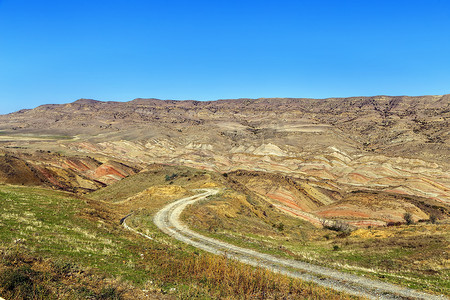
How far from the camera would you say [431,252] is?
2131 centimetres

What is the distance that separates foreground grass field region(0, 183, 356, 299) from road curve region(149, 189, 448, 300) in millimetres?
2085

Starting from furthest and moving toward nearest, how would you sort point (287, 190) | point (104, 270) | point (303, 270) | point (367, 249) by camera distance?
point (287, 190) < point (367, 249) < point (303, 270) < point (104, 270)

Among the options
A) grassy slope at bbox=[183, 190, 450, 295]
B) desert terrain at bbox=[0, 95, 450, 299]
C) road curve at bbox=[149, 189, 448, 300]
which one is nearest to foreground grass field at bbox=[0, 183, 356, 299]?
desert terrain at bbox=[0, 95, 450, 299]

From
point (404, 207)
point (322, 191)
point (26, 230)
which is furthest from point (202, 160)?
point (26, 230)

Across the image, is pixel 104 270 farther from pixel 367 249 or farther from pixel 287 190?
pixel 287 190

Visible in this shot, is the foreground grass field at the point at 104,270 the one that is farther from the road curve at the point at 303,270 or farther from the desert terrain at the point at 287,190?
the road curve at the point at 303,270

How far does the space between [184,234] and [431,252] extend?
61.1ft

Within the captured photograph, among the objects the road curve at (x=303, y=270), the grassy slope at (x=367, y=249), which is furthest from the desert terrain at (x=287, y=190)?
the road curve at (x=303, y=270)

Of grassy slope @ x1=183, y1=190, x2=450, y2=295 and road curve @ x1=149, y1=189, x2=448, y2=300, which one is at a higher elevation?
road curve @ x1=149, y1=189, x2=448, y2=300

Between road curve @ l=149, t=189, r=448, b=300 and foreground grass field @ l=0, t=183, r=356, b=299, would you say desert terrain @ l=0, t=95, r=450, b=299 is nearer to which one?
foreground grass field @ l=0, t=183, r=356, b=299

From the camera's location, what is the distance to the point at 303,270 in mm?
17969

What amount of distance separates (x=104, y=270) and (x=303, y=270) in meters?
11.5

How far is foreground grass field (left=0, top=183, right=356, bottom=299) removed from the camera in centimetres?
916

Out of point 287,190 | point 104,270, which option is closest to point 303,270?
point 104,270
